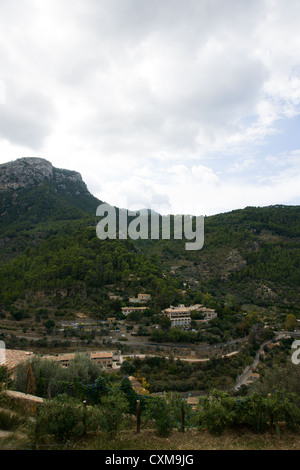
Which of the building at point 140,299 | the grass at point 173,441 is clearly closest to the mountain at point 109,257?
the building at point 140,299

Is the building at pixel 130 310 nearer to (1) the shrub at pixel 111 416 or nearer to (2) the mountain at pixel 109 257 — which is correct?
(2) the mountain at pixel 109 257

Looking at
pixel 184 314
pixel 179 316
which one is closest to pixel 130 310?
pixel 179 316

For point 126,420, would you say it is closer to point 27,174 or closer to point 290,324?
point 290,324

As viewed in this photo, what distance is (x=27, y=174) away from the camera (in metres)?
79.1

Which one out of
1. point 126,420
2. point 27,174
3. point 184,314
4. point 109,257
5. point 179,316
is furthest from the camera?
point 27,174

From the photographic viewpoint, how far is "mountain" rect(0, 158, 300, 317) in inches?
1273

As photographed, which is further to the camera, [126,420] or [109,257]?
[109,257]

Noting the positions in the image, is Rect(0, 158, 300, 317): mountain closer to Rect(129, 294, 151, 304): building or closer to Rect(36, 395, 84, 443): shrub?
Rect(129, 294, 151, 304): building

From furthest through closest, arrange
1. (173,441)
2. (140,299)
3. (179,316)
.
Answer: (140,299) < (179,316) < (173,441)

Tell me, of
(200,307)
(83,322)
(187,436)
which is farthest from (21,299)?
(187,436)

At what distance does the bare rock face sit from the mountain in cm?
29

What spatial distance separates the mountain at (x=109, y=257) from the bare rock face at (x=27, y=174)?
11.4 inches

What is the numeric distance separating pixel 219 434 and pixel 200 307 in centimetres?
2611

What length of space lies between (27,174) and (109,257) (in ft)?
185
